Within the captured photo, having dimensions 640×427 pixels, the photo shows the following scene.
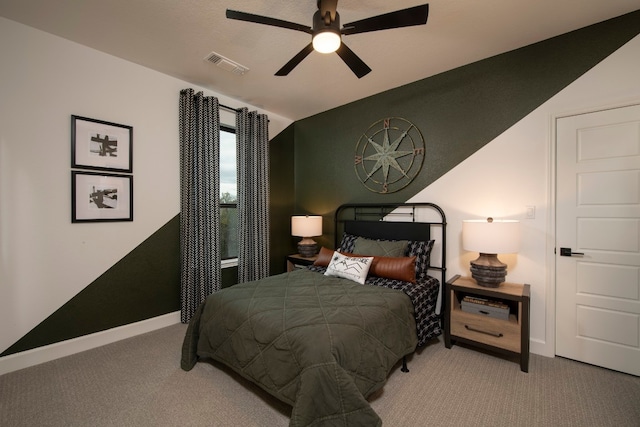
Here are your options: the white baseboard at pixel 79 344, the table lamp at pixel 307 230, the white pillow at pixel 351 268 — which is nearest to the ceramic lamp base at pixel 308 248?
the table lamp at pixel 307 230

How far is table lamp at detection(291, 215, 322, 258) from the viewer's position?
385cm

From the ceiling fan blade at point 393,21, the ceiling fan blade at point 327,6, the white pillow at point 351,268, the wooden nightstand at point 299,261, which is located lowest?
the wooden nightstand at point 299,261

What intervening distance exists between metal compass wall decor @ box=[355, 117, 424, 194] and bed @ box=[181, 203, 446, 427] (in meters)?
0.39

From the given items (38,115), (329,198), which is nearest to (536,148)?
(329,198)

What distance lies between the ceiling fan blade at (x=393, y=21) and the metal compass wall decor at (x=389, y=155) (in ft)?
5.55

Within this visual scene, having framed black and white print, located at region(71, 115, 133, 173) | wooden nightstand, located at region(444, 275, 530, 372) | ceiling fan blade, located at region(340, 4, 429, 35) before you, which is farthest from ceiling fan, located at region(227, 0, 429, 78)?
wooden nightstand, located at region(444, 275, 530, 372)

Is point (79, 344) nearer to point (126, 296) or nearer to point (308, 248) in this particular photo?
point (126, 296)

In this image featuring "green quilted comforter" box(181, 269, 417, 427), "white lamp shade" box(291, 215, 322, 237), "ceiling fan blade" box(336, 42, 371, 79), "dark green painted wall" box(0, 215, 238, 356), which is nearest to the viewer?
"green quilted comforter" box(181, 269, 417, 427)

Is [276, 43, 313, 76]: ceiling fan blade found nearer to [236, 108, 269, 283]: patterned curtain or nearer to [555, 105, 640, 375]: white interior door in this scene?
[236, 108, 269, 283]: patterned curtain

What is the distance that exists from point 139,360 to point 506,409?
282cm

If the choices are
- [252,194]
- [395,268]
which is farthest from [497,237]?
[252,194]

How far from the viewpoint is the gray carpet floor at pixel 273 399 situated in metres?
1.72

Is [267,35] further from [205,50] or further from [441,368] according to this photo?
[441,368]

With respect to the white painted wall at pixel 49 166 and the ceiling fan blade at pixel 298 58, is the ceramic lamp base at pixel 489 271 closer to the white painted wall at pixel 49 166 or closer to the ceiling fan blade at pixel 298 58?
the ceiling fan blade at pixel 298 58
